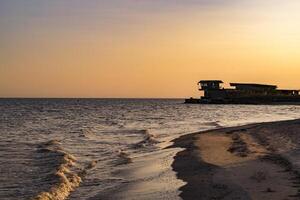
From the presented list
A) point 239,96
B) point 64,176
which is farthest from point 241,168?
point 239,96

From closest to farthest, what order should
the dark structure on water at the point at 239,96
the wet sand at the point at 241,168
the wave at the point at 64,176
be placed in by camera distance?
the wet sand at the point at 241,168 < the wave at the point at 64,176 < the dark structure on water at the point at 239,96

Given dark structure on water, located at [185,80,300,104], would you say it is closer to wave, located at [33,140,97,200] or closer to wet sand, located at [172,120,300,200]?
wet sand, located at [172,120,300,200]

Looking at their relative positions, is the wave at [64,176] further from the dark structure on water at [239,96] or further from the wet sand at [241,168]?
the dark structure on water at [239,96]

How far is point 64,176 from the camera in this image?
1927 centimetres

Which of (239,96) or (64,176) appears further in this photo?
(239,96)

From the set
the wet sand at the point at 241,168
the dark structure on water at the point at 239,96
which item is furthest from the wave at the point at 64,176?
the dark structure on water at the point at 239,96

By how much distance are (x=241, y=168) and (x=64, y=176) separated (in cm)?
651

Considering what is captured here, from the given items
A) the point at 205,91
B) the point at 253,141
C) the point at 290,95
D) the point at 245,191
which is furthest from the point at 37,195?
the point at 290,95

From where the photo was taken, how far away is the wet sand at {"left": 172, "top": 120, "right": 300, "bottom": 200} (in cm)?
1444

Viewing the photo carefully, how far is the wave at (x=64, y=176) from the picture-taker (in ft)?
52.5

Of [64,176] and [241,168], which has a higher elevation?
[241,168]

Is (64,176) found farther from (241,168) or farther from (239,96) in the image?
(239,96)

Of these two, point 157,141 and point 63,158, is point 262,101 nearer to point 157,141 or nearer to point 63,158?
point 157,141

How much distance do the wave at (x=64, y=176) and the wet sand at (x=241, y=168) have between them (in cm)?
372
